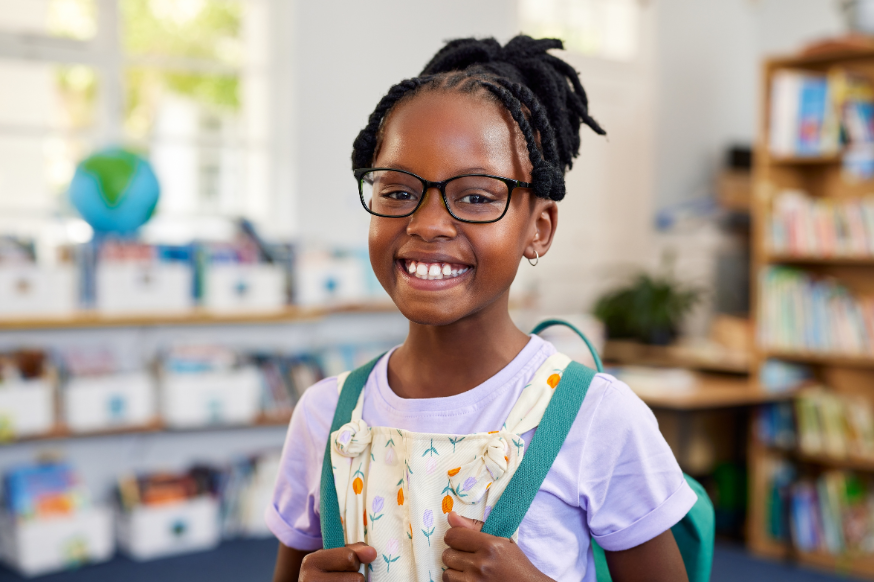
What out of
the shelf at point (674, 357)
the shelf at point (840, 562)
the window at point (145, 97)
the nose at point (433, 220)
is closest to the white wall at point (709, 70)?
the shelf at point (674, 357)

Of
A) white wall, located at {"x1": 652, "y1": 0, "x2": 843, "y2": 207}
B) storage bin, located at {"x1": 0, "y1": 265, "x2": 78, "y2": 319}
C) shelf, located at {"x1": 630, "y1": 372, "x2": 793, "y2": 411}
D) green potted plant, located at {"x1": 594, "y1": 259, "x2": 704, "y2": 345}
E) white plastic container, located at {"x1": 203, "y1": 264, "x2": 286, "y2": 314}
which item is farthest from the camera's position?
white wall, located at {"x1": 652, "y1": 0, "x2": 843, "y2": 207}

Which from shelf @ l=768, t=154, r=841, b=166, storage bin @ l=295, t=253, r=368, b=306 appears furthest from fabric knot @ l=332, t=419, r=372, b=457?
shelf @ l=768, t=154, r=841, b=166

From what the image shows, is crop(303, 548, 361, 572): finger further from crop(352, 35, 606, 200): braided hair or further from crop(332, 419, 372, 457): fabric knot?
crop(352, 35, 606, 200): braided hair

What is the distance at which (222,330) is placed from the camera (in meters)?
3.73

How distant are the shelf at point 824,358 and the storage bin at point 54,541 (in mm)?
2786

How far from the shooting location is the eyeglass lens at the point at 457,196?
0.87 meters

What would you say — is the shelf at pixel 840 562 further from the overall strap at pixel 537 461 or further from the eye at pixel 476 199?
the eye at pixel 476 199

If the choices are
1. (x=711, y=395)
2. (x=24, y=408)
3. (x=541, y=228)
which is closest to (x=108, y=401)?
(x=24, y=408)

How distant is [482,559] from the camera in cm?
82

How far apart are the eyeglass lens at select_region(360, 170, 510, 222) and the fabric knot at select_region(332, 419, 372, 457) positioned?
0.79 feet

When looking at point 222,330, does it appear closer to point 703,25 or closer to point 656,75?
point 656,75

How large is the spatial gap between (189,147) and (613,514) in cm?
360

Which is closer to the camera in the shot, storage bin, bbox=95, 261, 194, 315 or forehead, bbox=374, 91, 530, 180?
forehead, bbox=374, 91, 530, 180

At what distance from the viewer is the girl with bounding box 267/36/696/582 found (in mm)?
868
